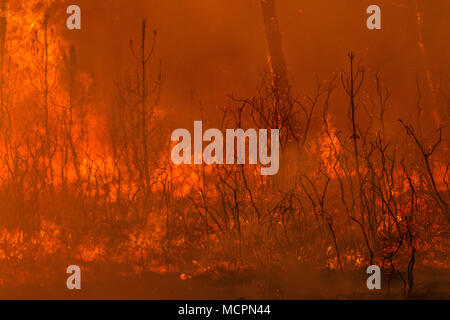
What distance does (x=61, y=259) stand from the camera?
6.27m

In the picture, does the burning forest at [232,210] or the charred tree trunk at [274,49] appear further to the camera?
the charred tree trunk at [274,49]

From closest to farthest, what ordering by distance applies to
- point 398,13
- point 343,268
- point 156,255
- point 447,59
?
point 343,268, point 156,255, point 447,59, point 398,13

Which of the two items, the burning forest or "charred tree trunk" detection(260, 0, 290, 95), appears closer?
the burning forest

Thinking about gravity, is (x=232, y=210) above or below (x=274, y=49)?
below

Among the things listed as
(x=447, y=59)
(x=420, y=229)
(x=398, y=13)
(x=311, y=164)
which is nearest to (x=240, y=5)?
(x=398, y=13)

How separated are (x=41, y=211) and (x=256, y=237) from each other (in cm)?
351

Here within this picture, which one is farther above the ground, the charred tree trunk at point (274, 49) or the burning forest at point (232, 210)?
the charred tree trunk at point (274, 49)

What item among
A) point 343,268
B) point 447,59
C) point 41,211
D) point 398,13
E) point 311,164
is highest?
point 398,13

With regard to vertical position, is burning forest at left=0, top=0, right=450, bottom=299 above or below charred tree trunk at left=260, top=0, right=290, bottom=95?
below

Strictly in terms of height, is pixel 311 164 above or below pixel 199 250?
above

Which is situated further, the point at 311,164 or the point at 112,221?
the point at 311,164

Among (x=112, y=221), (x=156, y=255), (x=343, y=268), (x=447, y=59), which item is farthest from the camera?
(x=447, y=59)

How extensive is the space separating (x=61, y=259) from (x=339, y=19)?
51.3 ft

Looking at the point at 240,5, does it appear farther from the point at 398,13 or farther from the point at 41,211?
the point at 41,211
